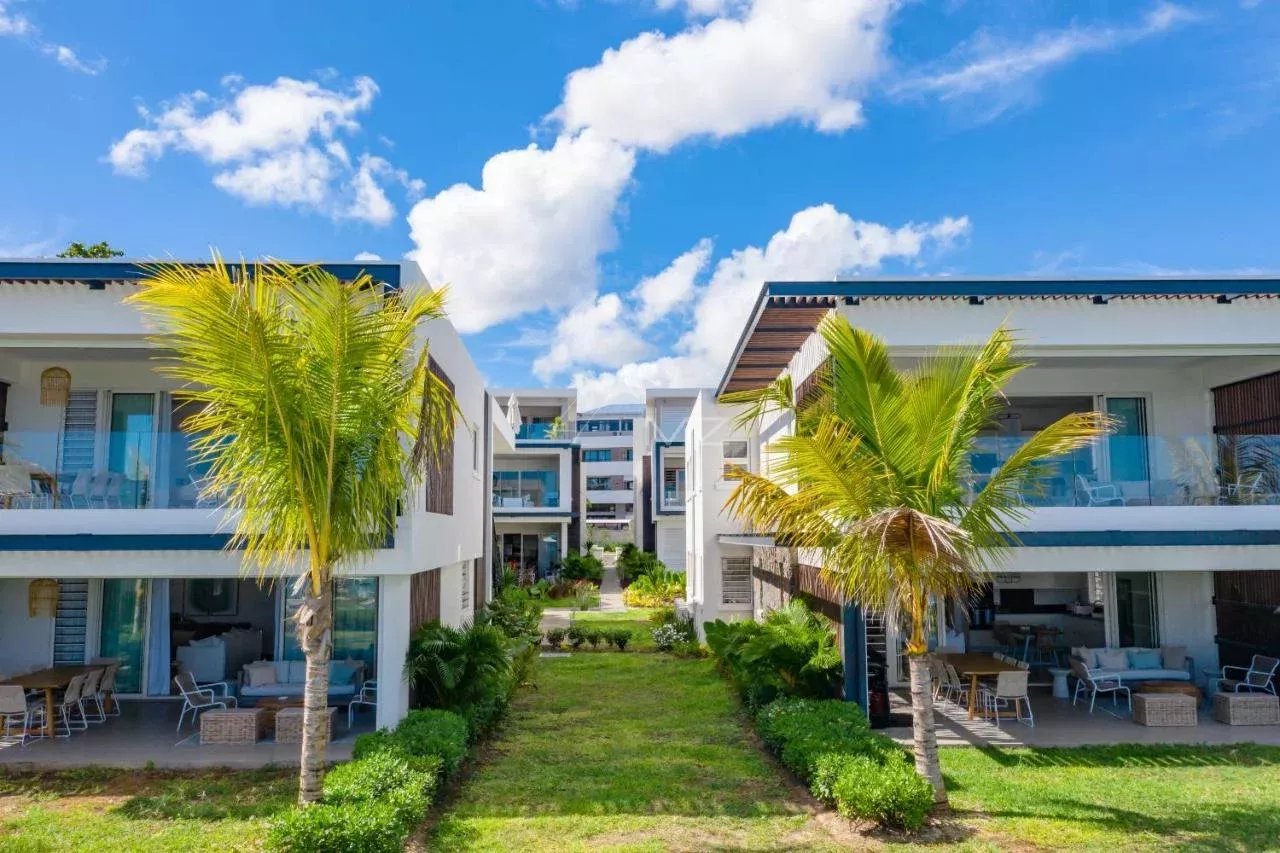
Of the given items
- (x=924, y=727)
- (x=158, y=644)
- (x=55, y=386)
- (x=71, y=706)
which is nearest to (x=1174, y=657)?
(x=924, y=727)

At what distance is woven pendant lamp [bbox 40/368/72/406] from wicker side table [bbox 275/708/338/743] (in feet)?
22.4

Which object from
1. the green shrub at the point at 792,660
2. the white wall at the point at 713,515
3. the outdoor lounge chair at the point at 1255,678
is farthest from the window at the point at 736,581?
the outdoor lounge chair at the point at 1255,678

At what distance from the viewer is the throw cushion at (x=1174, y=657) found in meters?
14.1

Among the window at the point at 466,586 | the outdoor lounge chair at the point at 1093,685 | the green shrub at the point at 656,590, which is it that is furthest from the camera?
the green shrub at the point at 656,590

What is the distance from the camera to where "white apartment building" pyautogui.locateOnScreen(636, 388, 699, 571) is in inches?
1373

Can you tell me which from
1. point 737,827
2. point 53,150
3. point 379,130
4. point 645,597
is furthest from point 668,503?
point 737,827

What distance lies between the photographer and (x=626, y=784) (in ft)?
33.1

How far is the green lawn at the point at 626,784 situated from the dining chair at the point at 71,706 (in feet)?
19.2

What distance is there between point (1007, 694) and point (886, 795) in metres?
5.08

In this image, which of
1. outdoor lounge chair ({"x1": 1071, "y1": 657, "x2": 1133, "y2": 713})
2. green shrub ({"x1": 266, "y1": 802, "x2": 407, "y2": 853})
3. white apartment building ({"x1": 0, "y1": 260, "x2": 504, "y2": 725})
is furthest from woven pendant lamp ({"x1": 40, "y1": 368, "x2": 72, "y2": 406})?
outdoor lounge chair ({"x1": 1071, "y1": 657, "x2": 1133, "y2": 713})

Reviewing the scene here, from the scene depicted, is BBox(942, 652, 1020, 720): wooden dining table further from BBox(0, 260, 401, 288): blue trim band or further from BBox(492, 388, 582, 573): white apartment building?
BBox(492, 388, 582, 573): white apartment building

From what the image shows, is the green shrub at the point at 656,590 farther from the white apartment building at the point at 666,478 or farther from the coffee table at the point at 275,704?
the coffee table at the point at 275,704

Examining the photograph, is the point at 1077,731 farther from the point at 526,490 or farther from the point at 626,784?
the point at 526,490

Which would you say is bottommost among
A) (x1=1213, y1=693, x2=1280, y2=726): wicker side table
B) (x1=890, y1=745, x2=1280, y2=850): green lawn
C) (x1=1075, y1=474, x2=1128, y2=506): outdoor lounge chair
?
(x1=890, y1=745, x2=1280, y2=850): green lawn
